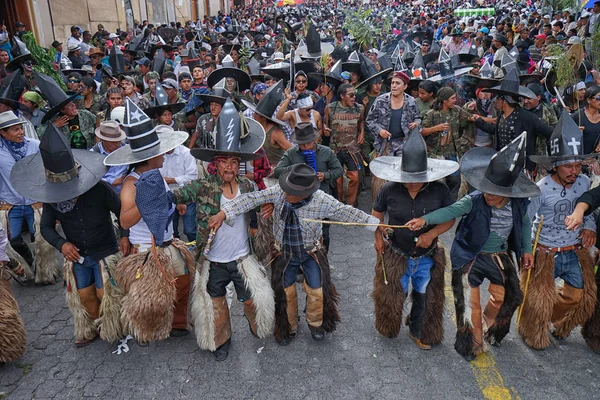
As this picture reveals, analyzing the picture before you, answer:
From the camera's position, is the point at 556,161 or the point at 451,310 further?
the point at 451,310

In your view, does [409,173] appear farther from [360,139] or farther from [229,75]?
[229,75]

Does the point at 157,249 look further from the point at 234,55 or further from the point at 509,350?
the point at 234,55

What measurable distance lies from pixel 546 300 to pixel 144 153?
377cm

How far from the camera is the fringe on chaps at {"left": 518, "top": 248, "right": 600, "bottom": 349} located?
4.23m

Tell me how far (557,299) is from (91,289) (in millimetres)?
4283

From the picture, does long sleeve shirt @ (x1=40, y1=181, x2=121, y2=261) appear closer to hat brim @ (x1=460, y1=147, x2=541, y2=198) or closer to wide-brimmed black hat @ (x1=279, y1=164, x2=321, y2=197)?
wide-brimmed black hat @ (x1=279, y1=164, x2=321, y2=197)

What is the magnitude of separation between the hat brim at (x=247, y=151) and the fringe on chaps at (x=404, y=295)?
1506 millimetres

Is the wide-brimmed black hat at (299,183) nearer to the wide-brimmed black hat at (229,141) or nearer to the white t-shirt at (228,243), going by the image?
the wide-brimmed black hat at (229,141)

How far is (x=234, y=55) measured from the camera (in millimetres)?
13656

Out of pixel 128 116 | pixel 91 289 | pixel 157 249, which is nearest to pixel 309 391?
pixel 157 249

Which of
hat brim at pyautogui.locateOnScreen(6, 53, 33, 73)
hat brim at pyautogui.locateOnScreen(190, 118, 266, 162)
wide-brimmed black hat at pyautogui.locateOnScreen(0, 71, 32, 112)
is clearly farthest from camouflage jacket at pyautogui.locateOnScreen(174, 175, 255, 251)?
hat brim at pyautogui.locateOnScreen(6, 53, 33, 73)

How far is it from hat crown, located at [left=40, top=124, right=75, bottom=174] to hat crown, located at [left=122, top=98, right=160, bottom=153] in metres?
0.52

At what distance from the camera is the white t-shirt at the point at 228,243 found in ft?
13.6

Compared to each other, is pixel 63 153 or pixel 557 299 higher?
pixel 63 153
